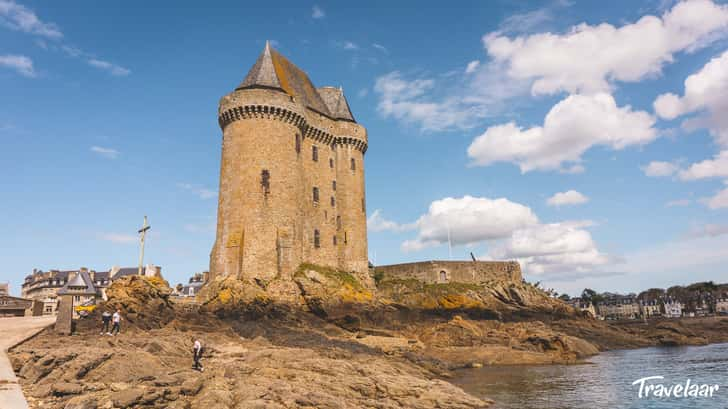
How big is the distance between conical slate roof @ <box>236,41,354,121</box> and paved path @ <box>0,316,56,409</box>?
20776mm

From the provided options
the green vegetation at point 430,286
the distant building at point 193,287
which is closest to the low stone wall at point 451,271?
the green vegetation at point 430,286

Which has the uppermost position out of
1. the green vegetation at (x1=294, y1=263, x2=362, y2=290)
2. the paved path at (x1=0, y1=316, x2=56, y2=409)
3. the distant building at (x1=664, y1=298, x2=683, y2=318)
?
the green vegetation at (x1=294, y1=263, x2=362, y2=290)

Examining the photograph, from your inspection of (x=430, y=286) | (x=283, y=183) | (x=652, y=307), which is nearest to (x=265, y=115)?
(x=283, y=183)

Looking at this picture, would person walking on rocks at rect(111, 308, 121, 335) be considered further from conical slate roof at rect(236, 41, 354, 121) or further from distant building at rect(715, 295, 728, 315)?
distant building at rect(715, 295, 728, 315)

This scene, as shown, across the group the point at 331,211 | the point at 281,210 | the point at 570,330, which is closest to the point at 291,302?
the point at 281,210

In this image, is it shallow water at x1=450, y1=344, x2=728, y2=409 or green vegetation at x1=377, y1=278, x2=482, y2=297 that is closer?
shallow water at x1=450, y1=344, x2=728, y2=409

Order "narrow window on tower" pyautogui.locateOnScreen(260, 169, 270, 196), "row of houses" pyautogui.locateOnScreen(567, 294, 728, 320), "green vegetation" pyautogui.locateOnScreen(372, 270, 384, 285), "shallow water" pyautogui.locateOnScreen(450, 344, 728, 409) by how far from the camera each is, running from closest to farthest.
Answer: "shallow water" pyautogui.locateOnScreen(450, 344, 728, 409)
"narrow window on tower" pyautogui.locateOnScreen(260, 169, 270, 196)
"green vegetation" pyautogui.locateOnScreen(372, 270, 384, 285)
"row of houses" pyautogui.locateOnScreen(567, 294, 728, 320)

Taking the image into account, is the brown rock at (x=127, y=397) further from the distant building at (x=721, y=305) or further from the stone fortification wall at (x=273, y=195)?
the distant building at (x=721, y=305)

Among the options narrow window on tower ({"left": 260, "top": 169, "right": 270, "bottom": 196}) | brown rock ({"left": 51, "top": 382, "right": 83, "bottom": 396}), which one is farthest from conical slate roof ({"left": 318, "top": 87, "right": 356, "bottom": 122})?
brown rock ({"left": 51, "top": 382, "right": 83, "bottom": 396})

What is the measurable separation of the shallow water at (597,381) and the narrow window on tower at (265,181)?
18113 mm

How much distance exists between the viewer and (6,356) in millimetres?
14711

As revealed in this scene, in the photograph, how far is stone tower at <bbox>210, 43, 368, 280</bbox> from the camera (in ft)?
106

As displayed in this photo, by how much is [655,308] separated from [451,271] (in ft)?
293

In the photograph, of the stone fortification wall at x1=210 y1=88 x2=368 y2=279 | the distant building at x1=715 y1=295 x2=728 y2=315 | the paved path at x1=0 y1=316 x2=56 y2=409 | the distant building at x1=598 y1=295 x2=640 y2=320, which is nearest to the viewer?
the paved path at x1=0 y1=316 x2=56 y2=409
